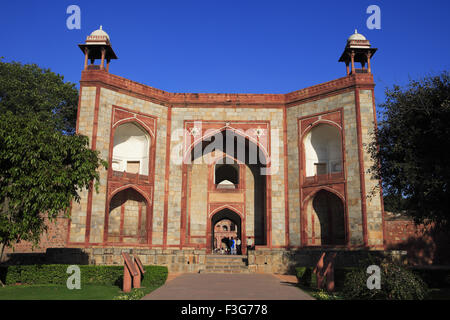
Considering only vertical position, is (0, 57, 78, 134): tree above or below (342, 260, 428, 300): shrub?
above

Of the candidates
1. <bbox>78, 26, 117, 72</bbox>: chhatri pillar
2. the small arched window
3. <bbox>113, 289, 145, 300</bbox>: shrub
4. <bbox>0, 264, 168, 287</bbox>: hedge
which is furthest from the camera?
the small arched window

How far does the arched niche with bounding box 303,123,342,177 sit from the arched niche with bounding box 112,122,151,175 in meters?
9.48

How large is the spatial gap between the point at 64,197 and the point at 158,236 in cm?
1019

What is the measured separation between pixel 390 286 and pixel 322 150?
14.7 metres

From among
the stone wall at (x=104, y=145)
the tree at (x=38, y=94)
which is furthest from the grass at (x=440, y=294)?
the tree at (x=38, y=94)

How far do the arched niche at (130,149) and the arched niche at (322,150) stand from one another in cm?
948

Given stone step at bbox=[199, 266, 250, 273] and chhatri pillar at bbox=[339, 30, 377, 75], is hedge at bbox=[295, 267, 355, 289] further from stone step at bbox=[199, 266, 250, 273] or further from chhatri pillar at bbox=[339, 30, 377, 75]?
chhatri pillar at bbox=[339, 30, 377, 75]

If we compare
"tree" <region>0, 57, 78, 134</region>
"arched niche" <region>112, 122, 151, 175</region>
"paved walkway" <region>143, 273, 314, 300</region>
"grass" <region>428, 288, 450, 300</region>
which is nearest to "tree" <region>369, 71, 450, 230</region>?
"grass" <region>428, 288, 450, 300</region>

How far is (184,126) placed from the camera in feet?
77.8

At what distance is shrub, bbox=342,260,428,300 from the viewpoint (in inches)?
364

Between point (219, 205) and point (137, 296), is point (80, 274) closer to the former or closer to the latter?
point (137, 296)

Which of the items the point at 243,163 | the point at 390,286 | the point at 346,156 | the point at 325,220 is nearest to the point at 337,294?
the point at 390,286

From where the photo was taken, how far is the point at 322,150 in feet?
76.8

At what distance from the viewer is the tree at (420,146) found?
36.4 ft
